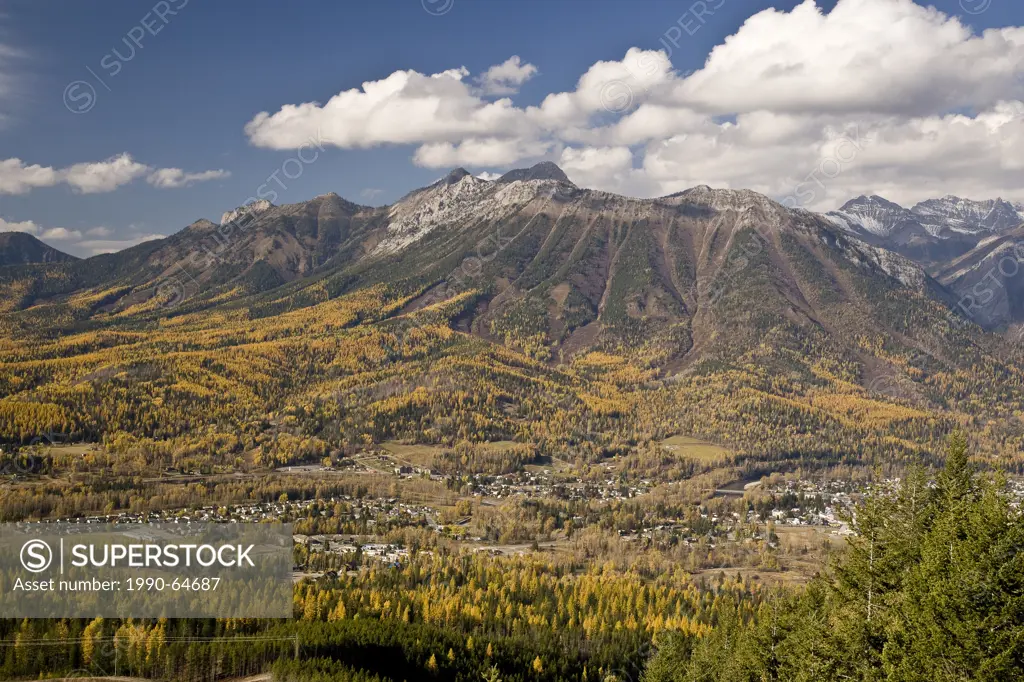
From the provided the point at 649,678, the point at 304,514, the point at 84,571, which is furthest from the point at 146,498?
the point at 649,678

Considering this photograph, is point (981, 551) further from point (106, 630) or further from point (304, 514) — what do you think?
point (304, 514)

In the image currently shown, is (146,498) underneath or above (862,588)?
underneath

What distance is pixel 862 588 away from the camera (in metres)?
39.4

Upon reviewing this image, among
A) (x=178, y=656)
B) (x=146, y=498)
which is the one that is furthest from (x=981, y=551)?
(x=146, y=498)

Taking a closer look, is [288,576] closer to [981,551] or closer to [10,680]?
[10,680]

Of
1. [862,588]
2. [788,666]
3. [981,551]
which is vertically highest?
[981,551]

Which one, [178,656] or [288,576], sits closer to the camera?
[178,656]

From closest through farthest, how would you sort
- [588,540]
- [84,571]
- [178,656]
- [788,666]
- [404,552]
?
1. [788,666]
2. [178,656]
3. [84,571]
4. [404,552]
5. [588,540]

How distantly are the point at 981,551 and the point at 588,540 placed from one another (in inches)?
5436

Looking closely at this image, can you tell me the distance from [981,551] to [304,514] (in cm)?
16573

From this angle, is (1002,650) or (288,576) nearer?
(1002,650)

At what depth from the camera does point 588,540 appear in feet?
531

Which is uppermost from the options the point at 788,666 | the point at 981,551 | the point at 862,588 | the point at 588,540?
the point at 981,551

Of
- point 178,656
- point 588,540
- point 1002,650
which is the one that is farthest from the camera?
point 588,540
